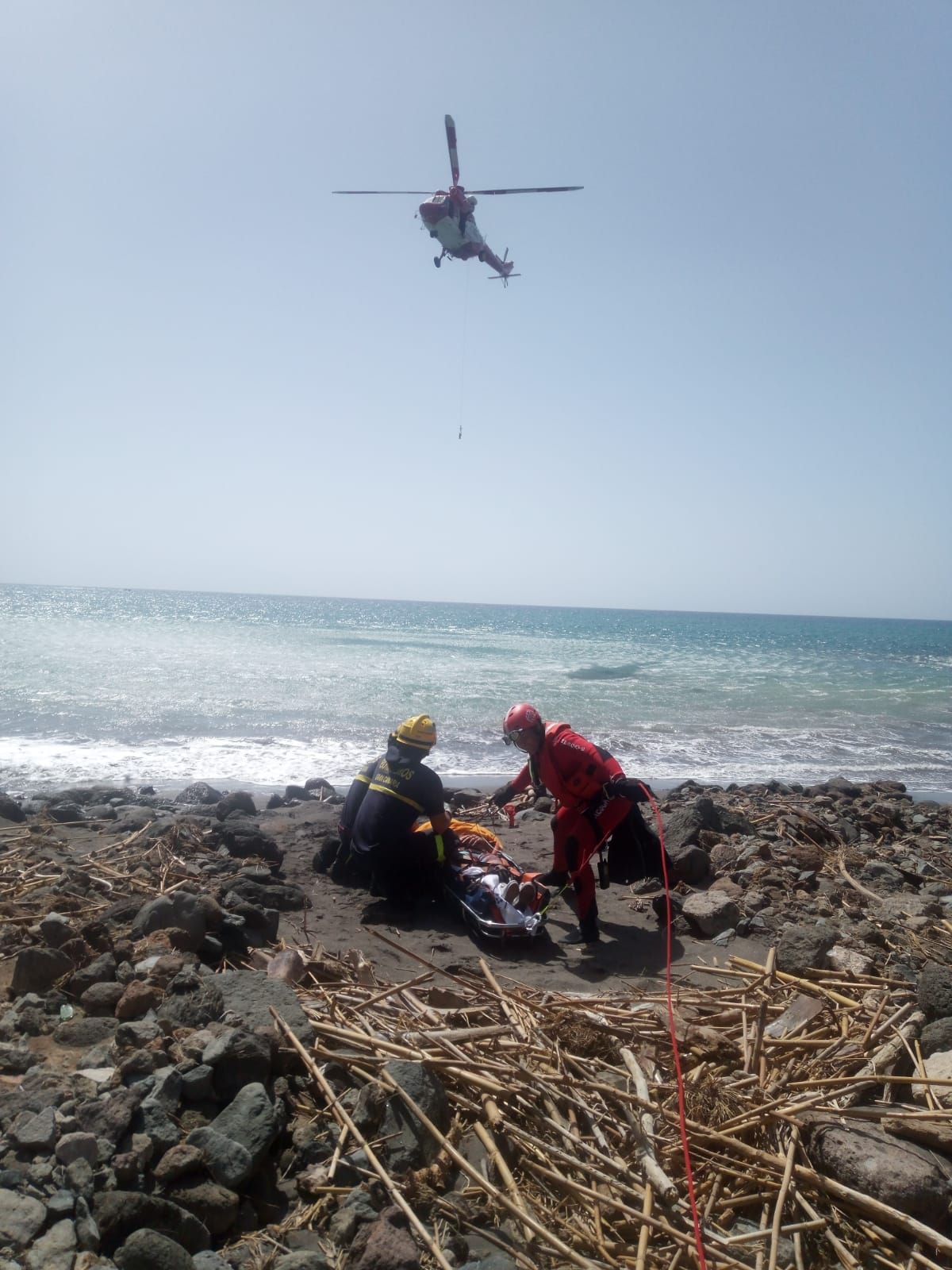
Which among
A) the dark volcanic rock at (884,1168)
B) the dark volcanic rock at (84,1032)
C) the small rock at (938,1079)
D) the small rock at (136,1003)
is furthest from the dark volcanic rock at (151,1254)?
the small rock at (938,1079)

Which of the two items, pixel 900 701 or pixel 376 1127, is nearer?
pixel 376 1127

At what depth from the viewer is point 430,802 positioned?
627 centimetres

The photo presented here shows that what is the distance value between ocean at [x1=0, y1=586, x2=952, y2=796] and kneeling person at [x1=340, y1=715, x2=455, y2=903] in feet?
20.4

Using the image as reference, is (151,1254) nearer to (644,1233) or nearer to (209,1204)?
(209,1204)

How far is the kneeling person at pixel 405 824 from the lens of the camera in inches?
A: 249

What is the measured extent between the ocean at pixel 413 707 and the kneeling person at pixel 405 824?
623cm

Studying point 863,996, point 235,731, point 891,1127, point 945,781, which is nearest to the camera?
point 891,1127

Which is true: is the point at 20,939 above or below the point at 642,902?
above

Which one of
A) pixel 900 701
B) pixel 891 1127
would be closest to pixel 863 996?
pixel 891 1127

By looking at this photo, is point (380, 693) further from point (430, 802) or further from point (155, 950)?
point (155, 950)

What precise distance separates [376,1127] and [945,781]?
1513 centimetres

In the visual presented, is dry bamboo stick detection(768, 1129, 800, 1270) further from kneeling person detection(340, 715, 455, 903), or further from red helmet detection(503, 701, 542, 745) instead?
kneeling person detection(340, 715, 455, 903)

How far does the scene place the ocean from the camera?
14102mm

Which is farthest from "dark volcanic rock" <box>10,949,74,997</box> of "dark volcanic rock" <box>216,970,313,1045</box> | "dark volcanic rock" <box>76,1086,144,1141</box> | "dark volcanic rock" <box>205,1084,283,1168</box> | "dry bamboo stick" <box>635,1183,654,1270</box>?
→ "dry bamboo stick" <box>635,1183,654,1270</box>
